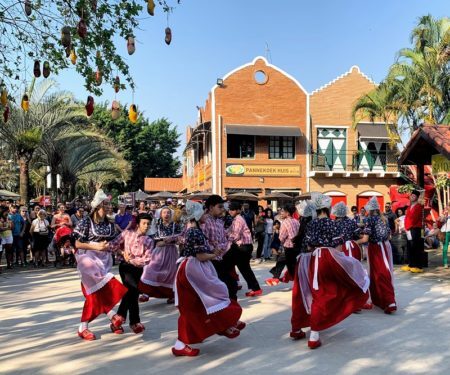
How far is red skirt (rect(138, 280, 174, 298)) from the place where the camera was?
7852 mm

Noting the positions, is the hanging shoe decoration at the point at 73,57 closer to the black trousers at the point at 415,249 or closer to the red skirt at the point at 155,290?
the red skirt at the point at 155,290

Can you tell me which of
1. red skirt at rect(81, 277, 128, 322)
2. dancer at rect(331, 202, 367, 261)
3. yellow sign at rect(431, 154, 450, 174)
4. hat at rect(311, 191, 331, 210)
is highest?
yellow sign at rect(431, 154, 450, 174)

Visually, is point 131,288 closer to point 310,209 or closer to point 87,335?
point 87,335

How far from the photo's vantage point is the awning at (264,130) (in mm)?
25906

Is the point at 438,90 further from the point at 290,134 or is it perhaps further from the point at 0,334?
the point at 0,334

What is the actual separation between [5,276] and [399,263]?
9792 millimetres

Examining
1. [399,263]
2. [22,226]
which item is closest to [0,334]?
[22,226]

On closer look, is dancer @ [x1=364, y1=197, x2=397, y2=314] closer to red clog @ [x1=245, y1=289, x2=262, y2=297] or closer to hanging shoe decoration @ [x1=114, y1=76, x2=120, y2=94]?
red clog @ [x1=245, y1=289, x2=262, y2=297]

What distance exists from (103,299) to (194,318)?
55.0 inches

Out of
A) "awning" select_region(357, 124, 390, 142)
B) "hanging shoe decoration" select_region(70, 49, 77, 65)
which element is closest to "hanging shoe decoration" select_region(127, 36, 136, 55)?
"hanging shoe decoration" select_region(70, 49, 77, 65)

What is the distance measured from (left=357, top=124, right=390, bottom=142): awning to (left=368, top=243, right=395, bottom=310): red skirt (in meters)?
20.3

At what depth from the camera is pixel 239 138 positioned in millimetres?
26969

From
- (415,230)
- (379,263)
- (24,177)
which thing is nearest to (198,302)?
(379,263)

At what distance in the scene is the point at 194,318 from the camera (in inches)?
206
